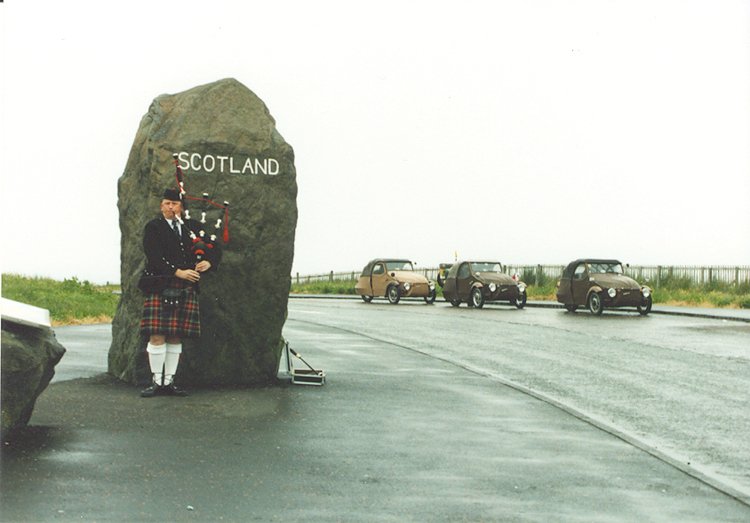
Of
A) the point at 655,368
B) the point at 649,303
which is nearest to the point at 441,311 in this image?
the point at 649,303

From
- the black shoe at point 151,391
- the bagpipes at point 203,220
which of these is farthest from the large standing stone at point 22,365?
the bagpipes at point 203,220

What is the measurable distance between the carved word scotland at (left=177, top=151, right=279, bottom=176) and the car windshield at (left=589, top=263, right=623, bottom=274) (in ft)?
71.5

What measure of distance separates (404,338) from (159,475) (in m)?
13.7

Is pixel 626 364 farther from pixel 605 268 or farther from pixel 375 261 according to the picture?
pixel 375 261

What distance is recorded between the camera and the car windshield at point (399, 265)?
Answer: 135 ft

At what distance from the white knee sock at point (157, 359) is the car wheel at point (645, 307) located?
22.2 m

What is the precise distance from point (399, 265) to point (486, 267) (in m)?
5.67

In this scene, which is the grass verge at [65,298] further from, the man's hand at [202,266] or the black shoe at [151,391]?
the man's hand at [202,266]

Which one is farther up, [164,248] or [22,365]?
[164,248]

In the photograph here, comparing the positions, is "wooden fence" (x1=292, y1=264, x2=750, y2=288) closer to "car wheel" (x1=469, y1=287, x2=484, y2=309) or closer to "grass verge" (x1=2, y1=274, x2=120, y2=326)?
"car wheel" (x1=469, y1=287, x2=484, y2=309)

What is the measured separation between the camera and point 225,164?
1088 cm

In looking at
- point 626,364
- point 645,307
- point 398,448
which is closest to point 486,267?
point 645,307

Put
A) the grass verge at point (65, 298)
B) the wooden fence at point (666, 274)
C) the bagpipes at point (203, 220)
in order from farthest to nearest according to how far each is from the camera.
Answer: the wooden fence at point (666, 274)
the grass verge at point (65, 298)
the bagpipes at point (203, 220)

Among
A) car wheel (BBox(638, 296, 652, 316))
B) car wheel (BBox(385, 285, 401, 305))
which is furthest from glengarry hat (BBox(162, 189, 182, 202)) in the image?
car wheel (BBox(385, 285, 401, 305))
